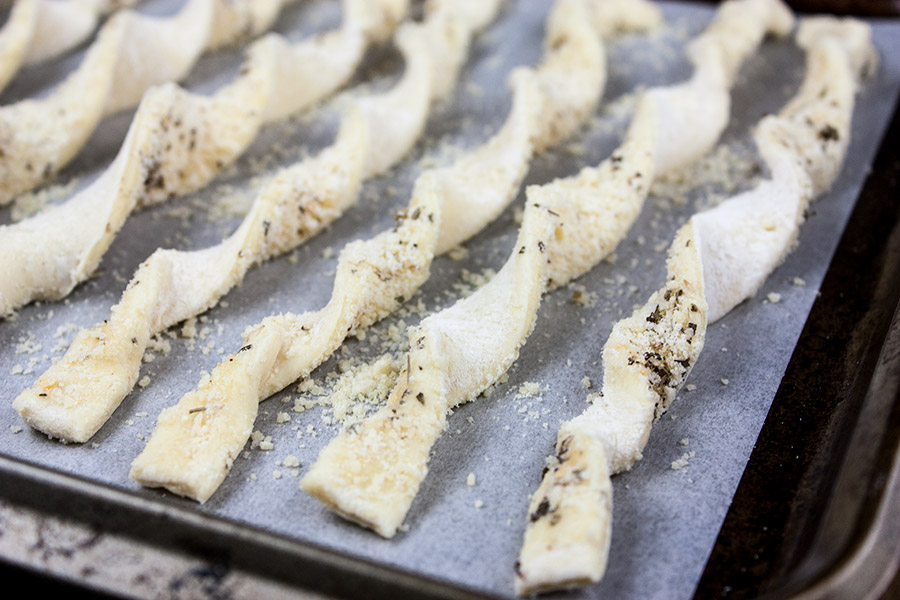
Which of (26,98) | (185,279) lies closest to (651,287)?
(185,279)

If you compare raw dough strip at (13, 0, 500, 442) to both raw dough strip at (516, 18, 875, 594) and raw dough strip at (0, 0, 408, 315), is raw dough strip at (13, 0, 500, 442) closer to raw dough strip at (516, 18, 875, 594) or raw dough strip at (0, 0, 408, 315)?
raw dough strip at (0, 0, 408, 315)

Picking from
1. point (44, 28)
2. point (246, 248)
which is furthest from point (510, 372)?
point (44, 28)

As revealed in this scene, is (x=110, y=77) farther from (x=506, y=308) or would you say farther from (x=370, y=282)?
(x=506, y=308)

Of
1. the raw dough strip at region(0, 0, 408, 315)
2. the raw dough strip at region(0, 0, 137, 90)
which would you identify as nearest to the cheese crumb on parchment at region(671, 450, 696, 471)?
the raw dough strip at region(0, 0, 408, 315)

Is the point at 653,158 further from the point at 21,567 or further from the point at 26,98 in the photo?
the point at 26,98

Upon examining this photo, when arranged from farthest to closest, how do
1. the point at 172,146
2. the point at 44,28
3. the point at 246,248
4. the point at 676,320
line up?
the point at 44,28 → the point at 172,146 → the point at 246,248 → the point at 676,320

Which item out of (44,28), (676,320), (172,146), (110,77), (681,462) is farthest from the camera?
(44,28)

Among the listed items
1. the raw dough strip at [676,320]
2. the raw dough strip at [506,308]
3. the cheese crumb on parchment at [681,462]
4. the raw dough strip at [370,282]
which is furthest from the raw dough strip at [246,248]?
the cheese crumb on parchment at [681,462]

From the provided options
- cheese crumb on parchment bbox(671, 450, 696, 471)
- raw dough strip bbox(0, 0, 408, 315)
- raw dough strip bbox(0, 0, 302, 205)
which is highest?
raw dough strip bbox(0, 0, 302, 205)
